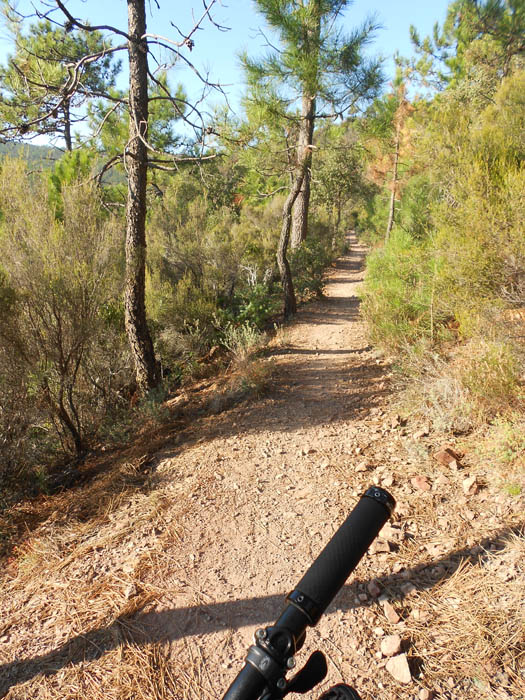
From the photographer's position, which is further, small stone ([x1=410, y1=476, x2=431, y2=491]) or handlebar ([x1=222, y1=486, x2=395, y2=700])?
small stone ([x1=410, y1=476, x2=431, y2=491])

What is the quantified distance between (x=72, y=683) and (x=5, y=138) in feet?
16.2

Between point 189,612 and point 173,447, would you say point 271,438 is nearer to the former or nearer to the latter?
point 173,447

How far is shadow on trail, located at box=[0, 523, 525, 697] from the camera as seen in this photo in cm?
182

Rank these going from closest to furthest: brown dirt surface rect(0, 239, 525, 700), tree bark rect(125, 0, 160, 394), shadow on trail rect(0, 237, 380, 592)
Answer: brown dirt surface rect(0, 239, 525, 700)
shadow on trail rect(0, 237, 380, 592)
tree bark rect(125, 0, 160, 394)

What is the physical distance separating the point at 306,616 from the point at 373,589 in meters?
1.63

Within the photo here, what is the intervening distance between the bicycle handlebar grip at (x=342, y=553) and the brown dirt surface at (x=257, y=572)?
1343 millimetres

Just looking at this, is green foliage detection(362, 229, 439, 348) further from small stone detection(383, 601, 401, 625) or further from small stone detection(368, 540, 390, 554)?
small stone detection(383, 601, 401, 625)

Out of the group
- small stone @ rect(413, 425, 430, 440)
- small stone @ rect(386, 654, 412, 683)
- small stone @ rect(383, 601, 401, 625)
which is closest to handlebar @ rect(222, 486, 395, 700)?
small stone @ rect(386, 654, 412, 683)

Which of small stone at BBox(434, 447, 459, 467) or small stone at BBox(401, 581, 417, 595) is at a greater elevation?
small stone at BBox(434, 447, 459, 467)

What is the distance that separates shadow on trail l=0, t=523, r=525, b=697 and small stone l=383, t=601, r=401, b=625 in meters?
0.06

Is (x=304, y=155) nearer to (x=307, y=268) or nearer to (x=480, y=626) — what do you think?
(x=307, y=268)

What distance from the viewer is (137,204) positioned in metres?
4.53

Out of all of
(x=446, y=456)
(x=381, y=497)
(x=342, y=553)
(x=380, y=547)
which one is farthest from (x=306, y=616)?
(x=446, y=456)

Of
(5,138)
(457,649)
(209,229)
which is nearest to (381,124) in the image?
(209,229)
